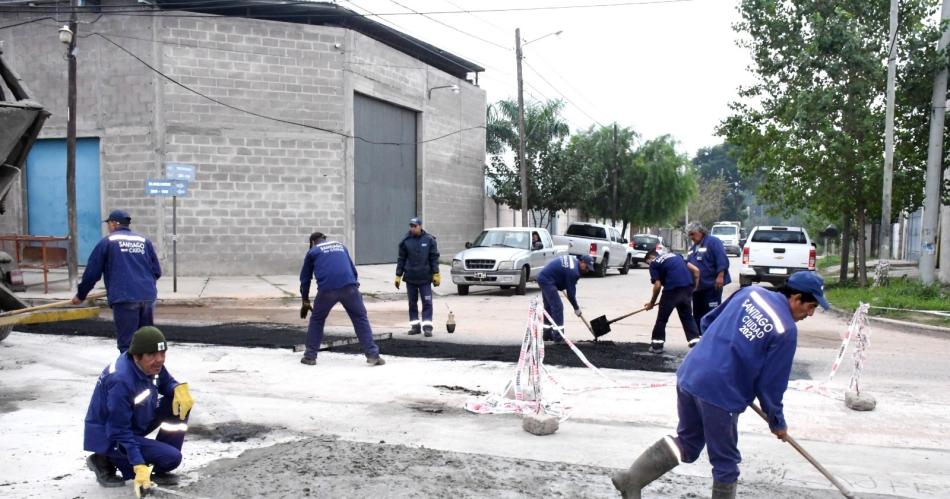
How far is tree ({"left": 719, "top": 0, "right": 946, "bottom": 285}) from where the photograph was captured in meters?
17.8

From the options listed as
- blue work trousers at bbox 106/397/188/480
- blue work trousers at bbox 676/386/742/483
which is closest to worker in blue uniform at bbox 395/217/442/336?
blue work trousers at bbox 106/397/188/480

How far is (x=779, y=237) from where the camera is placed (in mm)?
20859

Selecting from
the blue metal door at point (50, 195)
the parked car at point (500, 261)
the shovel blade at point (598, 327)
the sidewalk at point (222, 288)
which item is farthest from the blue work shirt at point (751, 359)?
the blue metal door at point (50, 195)

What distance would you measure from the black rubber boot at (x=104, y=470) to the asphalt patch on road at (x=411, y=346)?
16.5 ft

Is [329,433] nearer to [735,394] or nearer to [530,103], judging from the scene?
[735,394]

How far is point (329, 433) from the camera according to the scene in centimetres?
589

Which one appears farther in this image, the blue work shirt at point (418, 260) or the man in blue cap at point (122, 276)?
the blue work shirt at point (418, 260)

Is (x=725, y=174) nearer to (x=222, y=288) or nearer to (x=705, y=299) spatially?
(x=222, y=288)

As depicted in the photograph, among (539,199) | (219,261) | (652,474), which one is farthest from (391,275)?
(652,474)

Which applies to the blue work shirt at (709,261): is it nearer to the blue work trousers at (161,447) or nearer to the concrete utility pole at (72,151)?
the blue work trousers at (161,447)

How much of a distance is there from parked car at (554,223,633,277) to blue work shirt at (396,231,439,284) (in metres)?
14.5

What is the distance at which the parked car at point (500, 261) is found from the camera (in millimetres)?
18266

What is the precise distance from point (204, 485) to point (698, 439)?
2956 millimetres

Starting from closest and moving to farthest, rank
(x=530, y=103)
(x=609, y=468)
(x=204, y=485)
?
(x=204, y=485)
(x=609, y=468)
(x=530, y=103)
